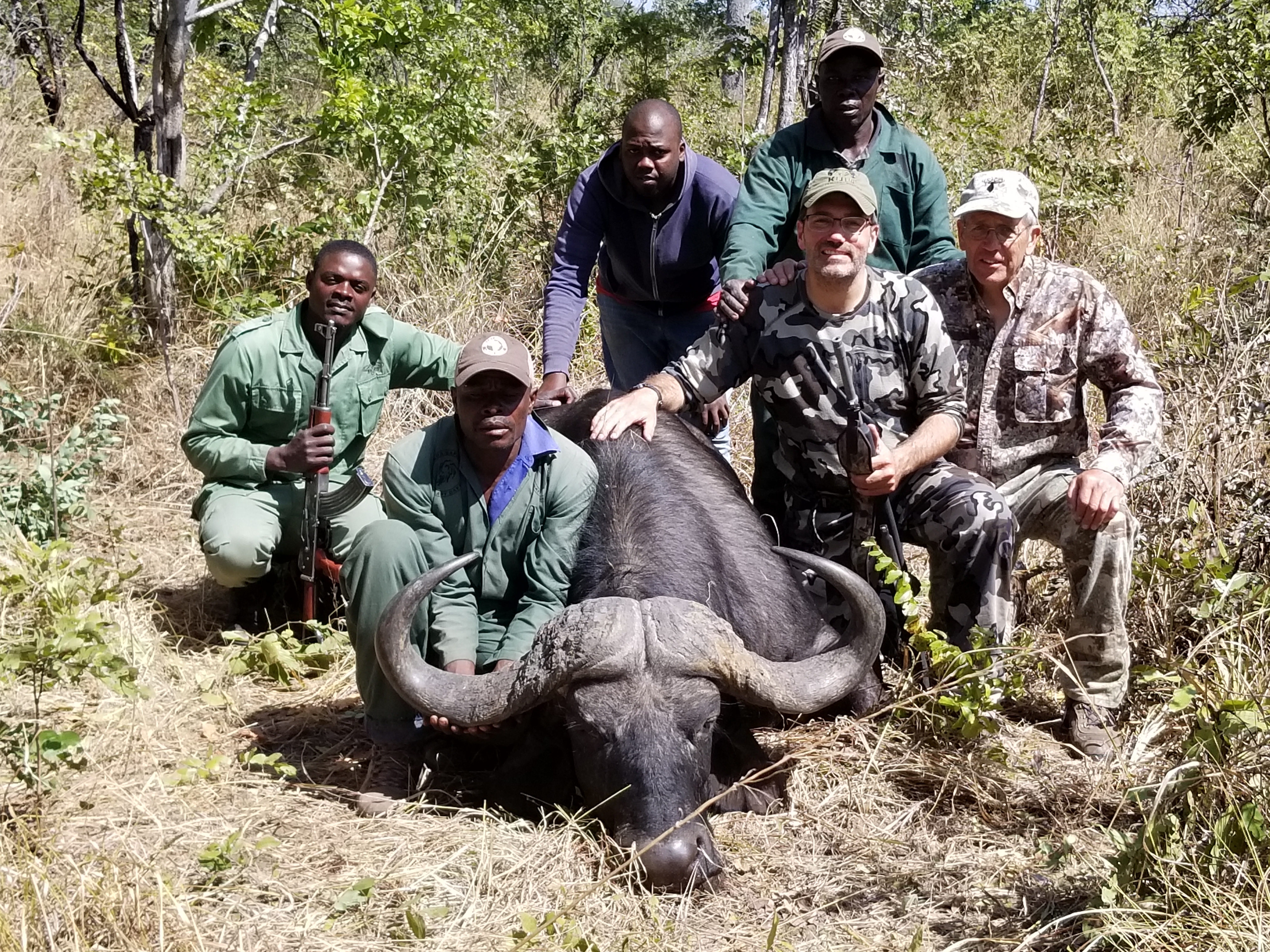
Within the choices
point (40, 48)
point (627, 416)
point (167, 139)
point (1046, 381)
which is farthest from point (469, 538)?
point (40, 48)

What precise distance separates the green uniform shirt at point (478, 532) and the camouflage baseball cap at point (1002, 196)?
1840 mm

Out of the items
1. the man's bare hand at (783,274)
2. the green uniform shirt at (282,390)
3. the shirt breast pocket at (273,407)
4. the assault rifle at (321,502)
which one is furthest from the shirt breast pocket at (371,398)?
the man's bare hand at (783,274)

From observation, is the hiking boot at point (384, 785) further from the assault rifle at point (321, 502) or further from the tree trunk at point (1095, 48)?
the tree trunk at point (1095, 48)

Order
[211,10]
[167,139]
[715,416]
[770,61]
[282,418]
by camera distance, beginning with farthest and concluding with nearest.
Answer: [770,61], [167,139], [211,10], [715,416], [282,418]

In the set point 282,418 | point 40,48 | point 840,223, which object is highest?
point 40,48

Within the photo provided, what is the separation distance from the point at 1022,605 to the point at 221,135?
582 centimetres

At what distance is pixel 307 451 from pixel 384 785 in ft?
5.37

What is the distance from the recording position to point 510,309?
28.6ft

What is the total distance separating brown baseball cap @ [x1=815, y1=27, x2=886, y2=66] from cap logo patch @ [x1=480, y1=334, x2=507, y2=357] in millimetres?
2198

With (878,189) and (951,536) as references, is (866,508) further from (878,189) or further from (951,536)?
(878,189)

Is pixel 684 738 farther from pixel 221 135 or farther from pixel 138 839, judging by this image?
pixel 221 135

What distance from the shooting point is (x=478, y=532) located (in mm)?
4379

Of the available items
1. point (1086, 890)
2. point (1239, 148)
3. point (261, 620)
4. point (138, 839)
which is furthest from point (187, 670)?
point (1239, 148)

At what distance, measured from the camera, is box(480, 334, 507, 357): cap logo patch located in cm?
418
